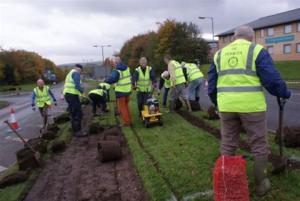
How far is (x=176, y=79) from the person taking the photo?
13250 mm

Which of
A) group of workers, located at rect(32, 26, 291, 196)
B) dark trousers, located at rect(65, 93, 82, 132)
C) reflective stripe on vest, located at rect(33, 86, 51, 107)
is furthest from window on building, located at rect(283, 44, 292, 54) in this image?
group of workers, located at rect(32, 26, 291, 196)

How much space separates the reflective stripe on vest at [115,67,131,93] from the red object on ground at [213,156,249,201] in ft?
24.0

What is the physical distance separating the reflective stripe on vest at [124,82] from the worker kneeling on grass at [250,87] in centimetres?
643

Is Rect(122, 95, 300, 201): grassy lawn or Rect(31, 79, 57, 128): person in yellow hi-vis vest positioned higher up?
Rect(31, 79, 57, 128): person in yellow hi-vis vest

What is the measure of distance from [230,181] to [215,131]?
5.15 metres

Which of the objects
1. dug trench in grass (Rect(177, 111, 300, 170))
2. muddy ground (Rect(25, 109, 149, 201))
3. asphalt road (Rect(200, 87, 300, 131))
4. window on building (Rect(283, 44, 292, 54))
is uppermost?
window on building (Rect(283, 44, 292, 54))

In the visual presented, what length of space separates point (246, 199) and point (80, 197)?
2.75 m

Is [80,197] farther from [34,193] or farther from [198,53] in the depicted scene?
[198,53]

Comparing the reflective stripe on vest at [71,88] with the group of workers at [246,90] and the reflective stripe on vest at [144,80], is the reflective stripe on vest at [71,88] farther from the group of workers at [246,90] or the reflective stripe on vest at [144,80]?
the group of workers at [246,90]

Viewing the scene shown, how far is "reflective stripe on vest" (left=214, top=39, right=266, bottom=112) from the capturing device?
4.98m

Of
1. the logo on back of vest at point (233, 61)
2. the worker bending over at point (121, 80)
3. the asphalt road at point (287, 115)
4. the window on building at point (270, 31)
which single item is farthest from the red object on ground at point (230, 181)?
the window on building at point (270, 31)

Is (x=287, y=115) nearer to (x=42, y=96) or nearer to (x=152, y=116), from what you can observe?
(x=152, y=116)

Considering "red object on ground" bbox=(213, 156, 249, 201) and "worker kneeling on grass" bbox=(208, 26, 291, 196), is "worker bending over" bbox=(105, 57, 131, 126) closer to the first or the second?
"worker kneeling on grass" bbox=(208, 26, 291, 196)

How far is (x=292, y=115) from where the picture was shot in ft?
39.6
